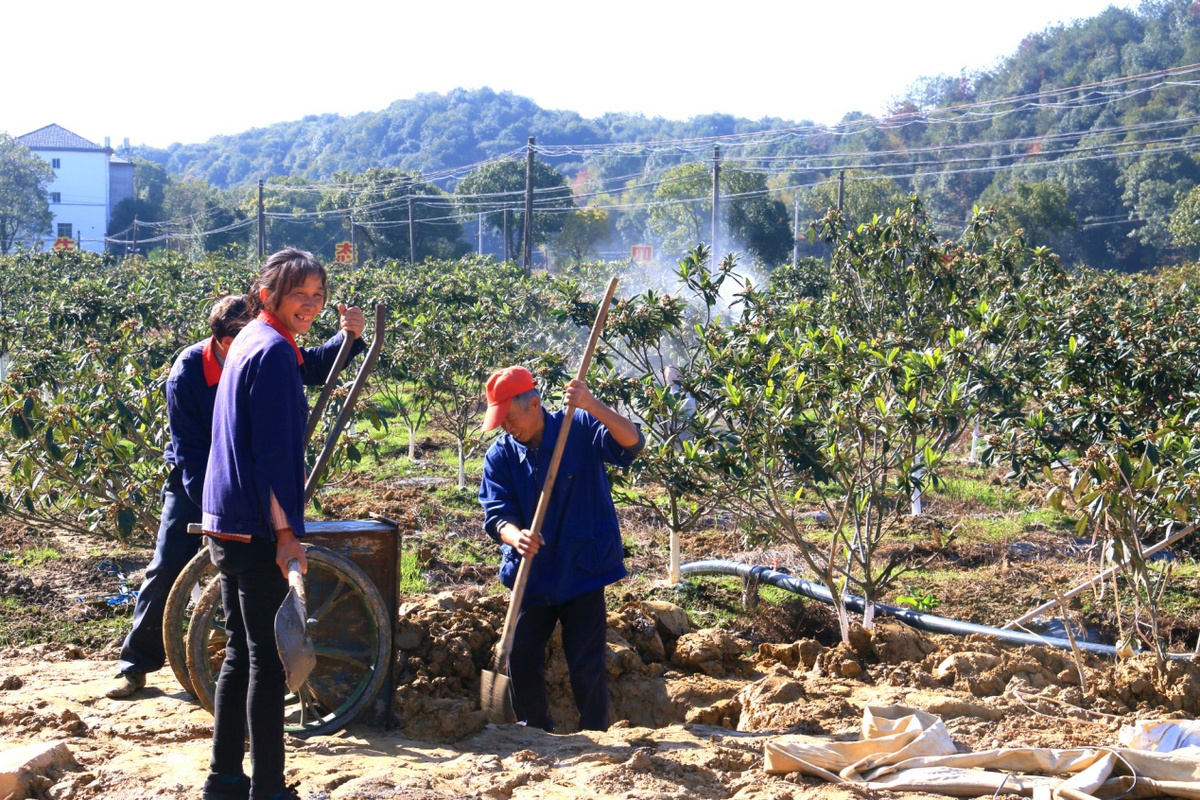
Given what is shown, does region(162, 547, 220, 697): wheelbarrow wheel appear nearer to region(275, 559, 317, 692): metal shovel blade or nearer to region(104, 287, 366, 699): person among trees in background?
region(104, 287, 366, 699): person among trees in background

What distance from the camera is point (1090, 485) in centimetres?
467

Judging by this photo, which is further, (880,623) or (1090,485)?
(880,623)

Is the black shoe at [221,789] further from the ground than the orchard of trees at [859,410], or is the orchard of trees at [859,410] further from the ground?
the orchard of trees at [859,410]

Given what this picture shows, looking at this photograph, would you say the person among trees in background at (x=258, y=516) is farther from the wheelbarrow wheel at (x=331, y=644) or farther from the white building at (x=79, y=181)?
the white building at (x=79, y=181)

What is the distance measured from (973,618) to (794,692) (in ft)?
8.77

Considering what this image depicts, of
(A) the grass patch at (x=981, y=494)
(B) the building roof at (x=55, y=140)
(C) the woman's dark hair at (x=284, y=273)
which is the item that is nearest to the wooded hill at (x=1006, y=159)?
(A) the grass patch at (x=981, y=494)

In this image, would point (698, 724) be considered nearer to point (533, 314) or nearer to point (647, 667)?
point (647, 667)

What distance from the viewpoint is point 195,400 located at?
4090 millimetres

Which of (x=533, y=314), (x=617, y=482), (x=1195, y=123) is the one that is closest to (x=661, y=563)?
(x=617, y=482)

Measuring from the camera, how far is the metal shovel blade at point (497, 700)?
13.7ft

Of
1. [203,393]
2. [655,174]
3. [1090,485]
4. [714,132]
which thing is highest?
[714,132]

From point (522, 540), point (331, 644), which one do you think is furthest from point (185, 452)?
point (522, 540)

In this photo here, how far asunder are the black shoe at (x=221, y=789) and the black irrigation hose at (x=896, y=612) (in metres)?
3.46

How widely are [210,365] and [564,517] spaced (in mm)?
1414
